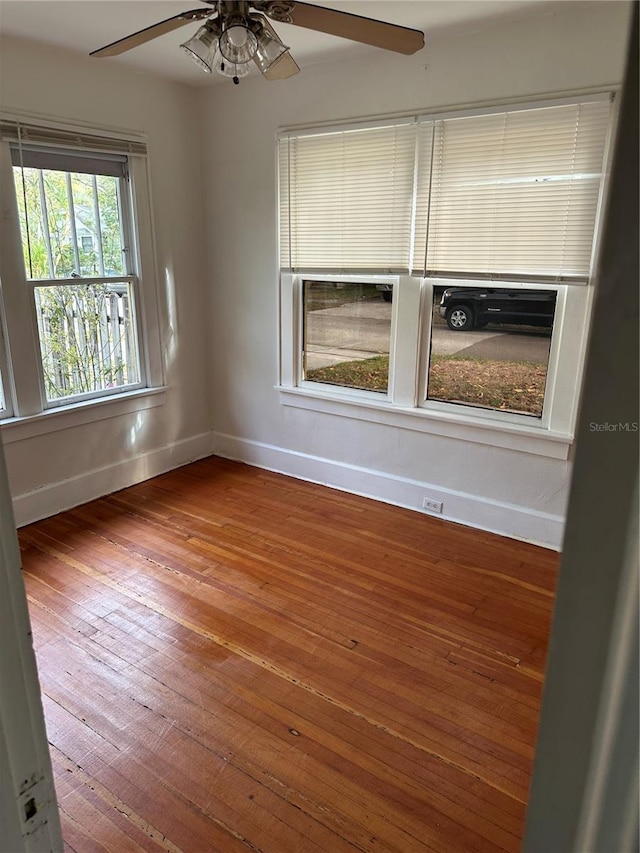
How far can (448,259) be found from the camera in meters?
3.15

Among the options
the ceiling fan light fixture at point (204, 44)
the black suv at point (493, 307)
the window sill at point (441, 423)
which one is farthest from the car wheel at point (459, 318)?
the ceiling fan light fixture at point (204, 44)

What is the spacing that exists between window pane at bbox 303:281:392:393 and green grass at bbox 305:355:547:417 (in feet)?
0.04

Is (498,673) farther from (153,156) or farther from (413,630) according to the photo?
(153,156)

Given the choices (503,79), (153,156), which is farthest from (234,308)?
(503,79)

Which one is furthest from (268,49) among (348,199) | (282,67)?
(348,199)

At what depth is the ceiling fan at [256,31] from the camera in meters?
1.76

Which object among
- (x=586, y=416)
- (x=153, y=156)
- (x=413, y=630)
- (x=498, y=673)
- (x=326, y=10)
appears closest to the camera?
(x=586, y=416)

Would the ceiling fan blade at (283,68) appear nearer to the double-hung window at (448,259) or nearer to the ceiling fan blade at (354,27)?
the ceiling fan blade at (354,27)

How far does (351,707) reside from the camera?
2.08m

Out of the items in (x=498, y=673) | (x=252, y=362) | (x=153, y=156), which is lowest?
(x=498, y=673)

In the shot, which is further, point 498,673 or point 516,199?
point 516,199

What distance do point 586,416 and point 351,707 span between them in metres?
1.92

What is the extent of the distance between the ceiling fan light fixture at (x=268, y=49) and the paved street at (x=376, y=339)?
1709mm

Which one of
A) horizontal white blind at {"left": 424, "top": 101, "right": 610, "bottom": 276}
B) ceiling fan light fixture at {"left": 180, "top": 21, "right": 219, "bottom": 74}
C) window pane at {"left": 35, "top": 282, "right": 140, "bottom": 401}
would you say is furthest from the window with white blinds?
ceiling fan light fixture at {"left": 180, "top": 21, "right": 219, "bottom": 74}
